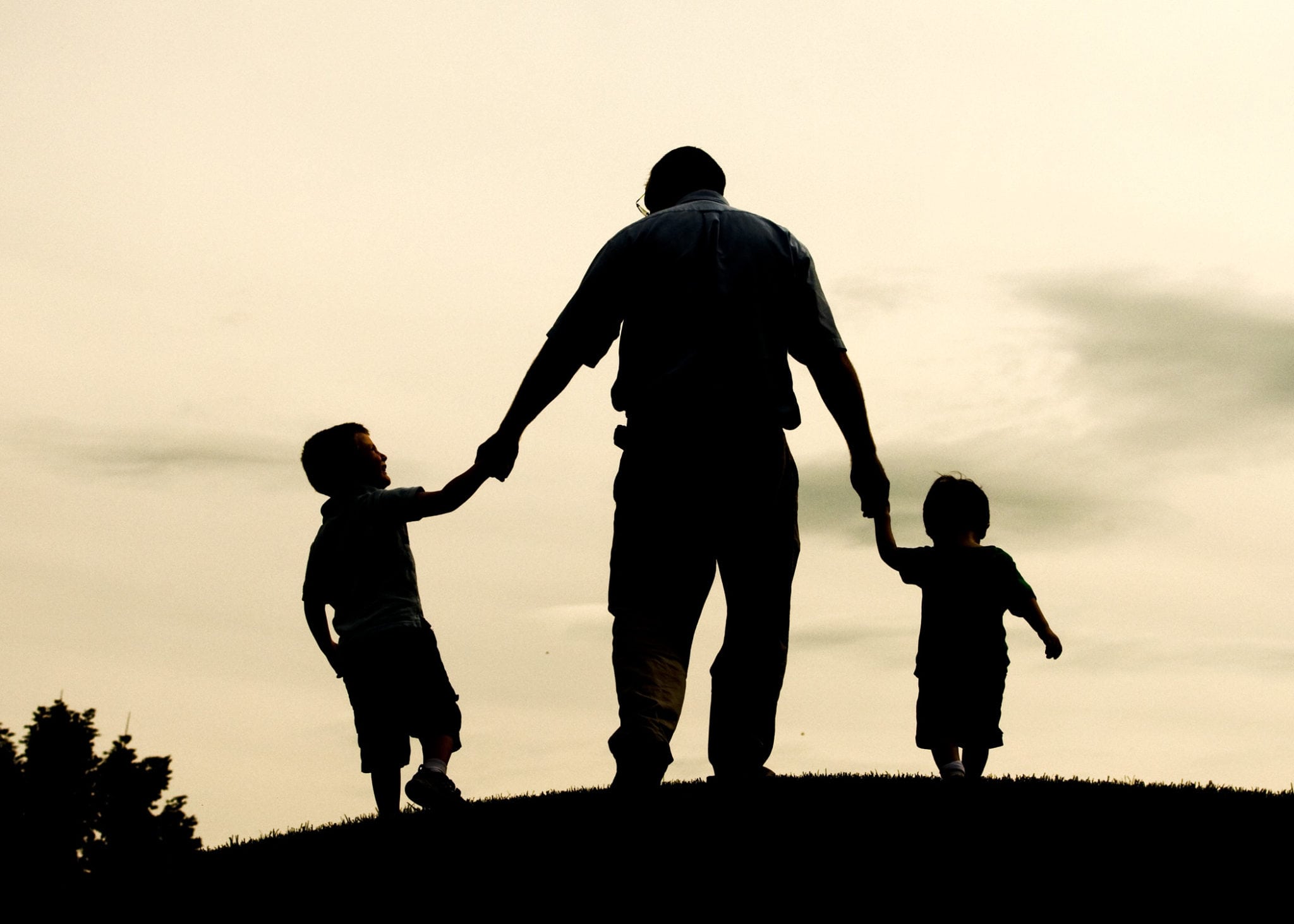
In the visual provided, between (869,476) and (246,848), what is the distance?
4278 millimetres

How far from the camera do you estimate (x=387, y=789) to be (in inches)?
303

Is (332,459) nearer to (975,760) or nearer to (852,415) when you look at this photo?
(852,415)

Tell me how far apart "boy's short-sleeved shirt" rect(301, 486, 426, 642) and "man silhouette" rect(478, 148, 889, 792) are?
1.64 m

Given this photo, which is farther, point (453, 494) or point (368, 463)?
point (368, 463)

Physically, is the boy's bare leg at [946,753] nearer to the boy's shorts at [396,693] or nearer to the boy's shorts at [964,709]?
the boy's shorts at [964,709]

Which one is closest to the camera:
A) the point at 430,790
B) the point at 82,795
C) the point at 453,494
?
the point at 453,494

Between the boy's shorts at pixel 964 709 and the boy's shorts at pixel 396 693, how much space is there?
275cm

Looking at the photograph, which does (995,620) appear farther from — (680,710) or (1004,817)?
(680,710)

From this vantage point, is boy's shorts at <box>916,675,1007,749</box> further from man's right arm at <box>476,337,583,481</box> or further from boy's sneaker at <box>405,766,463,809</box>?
man's right arm at <box>476,337,583,481</box>

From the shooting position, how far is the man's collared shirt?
19.0 ft

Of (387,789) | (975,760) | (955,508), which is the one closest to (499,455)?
(387,789)

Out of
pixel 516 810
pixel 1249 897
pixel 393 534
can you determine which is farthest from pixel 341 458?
pixel 1249 897

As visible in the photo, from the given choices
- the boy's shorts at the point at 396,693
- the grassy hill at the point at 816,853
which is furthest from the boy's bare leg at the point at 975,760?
the boy's shorts at the point at 396,693

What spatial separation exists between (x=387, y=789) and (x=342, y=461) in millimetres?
1827
